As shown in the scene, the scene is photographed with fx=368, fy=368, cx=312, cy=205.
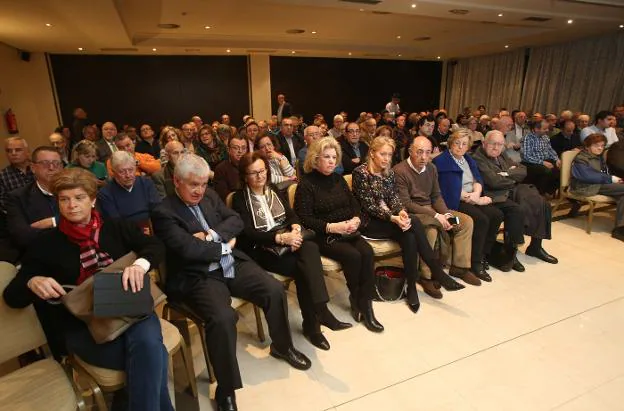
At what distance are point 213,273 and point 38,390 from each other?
0.89 metres

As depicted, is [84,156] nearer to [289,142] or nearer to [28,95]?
[289,142]

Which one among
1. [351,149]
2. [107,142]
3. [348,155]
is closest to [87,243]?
[348,155]

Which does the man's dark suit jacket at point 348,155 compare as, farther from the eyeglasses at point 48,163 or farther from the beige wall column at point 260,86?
the beige wall column at point 260,86

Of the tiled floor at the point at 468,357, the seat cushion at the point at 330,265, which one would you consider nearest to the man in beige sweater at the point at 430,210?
the tiled floor at the point at 468,357

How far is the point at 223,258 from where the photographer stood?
2.07m

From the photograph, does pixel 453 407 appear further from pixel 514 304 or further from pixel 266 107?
pixel 266 107

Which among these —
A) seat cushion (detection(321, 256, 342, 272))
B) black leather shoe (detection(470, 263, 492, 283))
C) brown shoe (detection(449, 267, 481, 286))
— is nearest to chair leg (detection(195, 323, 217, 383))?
seat cushion (detection(321, 256, 342, 272))

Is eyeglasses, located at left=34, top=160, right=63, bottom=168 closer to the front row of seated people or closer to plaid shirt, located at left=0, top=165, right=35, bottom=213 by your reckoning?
the front row of seated people

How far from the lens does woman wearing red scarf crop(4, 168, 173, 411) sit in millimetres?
1456

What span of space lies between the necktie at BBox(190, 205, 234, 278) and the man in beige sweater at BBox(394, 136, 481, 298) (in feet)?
5.16

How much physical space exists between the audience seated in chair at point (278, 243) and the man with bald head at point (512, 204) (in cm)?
192

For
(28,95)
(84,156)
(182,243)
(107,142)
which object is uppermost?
(28,95)

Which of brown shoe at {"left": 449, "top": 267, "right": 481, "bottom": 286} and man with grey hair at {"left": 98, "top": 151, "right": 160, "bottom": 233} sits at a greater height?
man with grey hair at {"left": 98, "top": 151, "right": 160, "bottom": 233}

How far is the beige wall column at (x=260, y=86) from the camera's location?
1205 centimetres
